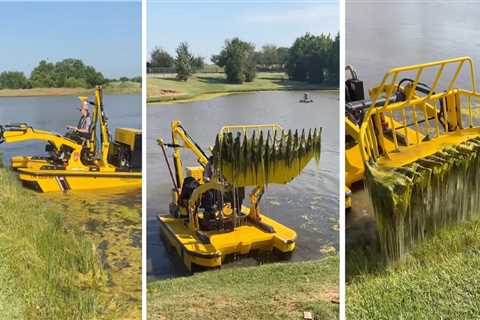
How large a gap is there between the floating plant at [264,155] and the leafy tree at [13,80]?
1.73m

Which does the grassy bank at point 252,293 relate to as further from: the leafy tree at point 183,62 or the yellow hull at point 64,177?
the leafy tree at point 183,62

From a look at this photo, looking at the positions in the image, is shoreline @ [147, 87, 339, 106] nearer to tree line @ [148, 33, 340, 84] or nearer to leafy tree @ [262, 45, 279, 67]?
tree line @ [148, 33, 340, 84]

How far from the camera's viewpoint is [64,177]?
164 inches

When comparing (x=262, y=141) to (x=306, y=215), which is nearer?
(x=262, y=141)

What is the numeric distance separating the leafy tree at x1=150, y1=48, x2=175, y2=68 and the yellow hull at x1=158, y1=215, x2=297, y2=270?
107cm

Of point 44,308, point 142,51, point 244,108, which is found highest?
point 142,51

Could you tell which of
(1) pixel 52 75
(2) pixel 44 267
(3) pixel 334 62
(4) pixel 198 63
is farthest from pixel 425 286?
(1) pixel 52 75

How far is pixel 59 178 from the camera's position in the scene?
13.6ft

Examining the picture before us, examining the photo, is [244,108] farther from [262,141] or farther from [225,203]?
[225,203]

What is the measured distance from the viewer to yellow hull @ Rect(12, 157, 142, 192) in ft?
13.1

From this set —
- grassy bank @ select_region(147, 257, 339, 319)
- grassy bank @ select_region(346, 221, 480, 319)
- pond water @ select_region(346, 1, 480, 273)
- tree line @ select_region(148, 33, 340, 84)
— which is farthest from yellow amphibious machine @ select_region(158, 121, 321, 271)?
grassy bank @ select_region(346, 221, 480, 319)

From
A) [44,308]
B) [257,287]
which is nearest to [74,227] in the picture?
[44,308]

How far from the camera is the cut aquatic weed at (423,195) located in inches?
103

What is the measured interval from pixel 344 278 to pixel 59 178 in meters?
2.56
